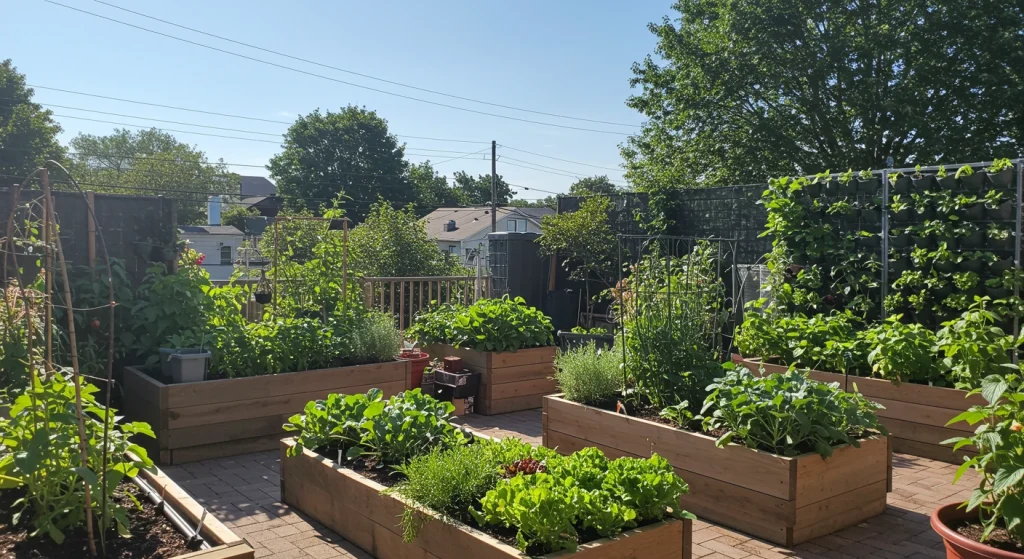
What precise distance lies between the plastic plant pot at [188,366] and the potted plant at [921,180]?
541cm

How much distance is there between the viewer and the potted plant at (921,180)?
220 inches

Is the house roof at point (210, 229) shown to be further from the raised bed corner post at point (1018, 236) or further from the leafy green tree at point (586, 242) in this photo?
the raised bed corner post at point (1018, 236)

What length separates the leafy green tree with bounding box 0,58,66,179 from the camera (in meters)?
24.4

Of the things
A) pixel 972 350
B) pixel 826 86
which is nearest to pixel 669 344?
pixel 972 350

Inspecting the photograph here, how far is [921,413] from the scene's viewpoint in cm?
460

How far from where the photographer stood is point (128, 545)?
2.43m

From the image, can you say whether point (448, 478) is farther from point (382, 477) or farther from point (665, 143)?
point (665, 143)

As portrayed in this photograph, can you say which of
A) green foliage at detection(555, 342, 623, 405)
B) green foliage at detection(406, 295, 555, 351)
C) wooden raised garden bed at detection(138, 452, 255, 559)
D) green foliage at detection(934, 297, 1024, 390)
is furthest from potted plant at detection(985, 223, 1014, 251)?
wooden raised garden bed at detection(138, 452, 255, 559)

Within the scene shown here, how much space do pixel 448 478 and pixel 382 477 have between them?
0.62 m

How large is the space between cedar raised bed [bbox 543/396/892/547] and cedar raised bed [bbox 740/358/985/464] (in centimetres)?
110

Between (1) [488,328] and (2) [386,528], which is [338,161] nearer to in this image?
(1) [488,328]

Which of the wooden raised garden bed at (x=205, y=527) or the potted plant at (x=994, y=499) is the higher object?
the potted plant at (x=994, y=499)

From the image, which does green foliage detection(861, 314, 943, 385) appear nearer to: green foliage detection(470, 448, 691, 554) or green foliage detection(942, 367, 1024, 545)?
green foliage detection(942, 367, 1024, 545)

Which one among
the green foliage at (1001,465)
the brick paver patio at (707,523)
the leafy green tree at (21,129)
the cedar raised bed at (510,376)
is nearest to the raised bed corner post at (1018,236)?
the brick paver patio at (707,523)
